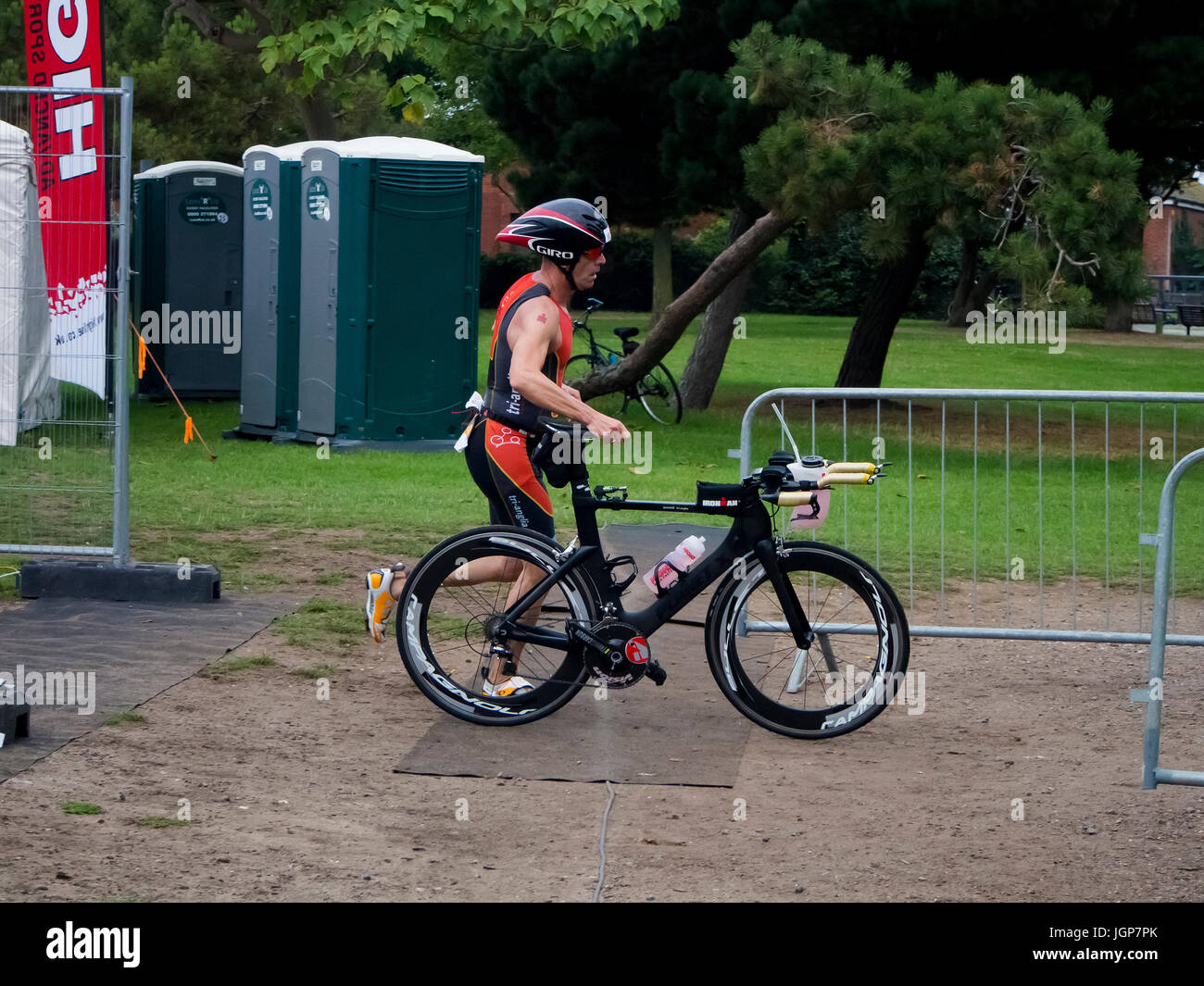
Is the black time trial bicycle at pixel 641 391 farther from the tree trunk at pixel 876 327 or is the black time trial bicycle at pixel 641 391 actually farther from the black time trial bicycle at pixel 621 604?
the black time trial bicycle at pixel 621 604

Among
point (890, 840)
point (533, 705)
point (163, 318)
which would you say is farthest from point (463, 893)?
point (163, 318)

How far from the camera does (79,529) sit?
9.81 metres

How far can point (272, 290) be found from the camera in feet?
49.1

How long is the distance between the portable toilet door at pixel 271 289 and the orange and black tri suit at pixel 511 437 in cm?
915

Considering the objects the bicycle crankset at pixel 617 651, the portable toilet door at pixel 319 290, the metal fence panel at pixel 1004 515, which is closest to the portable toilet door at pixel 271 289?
the portable toilet door at pixel 319 290

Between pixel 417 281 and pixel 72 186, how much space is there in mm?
5131

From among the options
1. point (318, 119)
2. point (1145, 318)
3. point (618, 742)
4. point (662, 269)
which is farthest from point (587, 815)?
point (1145, 318)

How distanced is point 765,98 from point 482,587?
25.5 feet

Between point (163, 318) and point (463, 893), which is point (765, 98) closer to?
point (163, 318)

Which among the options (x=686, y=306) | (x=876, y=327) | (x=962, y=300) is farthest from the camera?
(x=962, y=300)

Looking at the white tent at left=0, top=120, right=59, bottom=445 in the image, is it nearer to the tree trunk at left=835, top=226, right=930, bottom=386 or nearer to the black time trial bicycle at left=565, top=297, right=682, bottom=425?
the black time trial bicycle at left=565, top=297, right=682, bottom=425

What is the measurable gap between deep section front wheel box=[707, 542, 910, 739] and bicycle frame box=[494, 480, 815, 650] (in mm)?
65

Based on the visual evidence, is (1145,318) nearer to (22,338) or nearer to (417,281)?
(417,281)

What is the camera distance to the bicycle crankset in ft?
19.2
